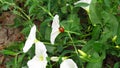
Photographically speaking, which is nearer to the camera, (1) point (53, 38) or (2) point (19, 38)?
(1) point (53, 38)

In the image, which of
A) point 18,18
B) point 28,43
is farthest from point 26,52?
point 18,18

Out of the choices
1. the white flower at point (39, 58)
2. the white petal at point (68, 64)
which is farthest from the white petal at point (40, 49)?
the white petal at point (68, 64)

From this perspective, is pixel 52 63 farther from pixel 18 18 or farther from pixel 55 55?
pixel 18 18

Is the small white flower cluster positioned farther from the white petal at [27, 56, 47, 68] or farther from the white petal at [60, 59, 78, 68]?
the white petal at [60, 59, 78, 68]

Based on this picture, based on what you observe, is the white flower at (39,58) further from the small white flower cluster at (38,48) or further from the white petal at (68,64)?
the white petal at (68,64)

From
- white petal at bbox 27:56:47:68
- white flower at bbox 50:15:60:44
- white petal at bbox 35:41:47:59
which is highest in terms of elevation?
white flower at bbox 50:15:60:44

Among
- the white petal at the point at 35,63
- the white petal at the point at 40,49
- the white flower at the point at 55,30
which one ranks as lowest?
the white petal at the point at 35,63

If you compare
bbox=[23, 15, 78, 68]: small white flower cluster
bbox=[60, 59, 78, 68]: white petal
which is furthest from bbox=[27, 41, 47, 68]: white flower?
bbox=[60, 59, 78, 68]: white petal

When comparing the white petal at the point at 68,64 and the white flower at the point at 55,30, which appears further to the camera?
the white flower at the point at 55,30
